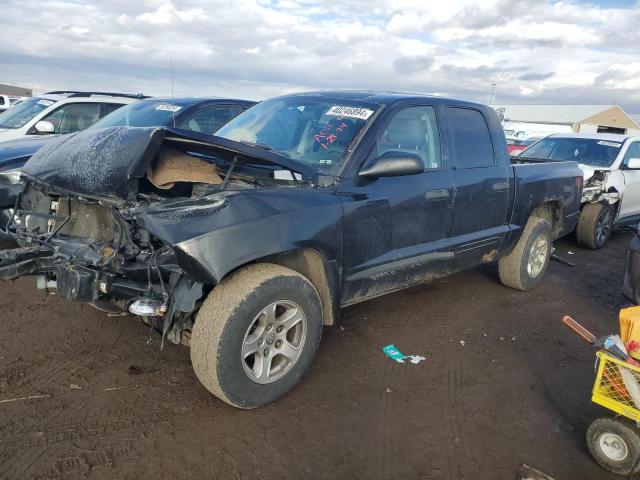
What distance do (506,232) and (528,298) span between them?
3.15 feet

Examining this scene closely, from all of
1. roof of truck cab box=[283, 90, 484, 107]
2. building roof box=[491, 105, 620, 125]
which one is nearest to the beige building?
building roof box=[491, 105, 620, 125]

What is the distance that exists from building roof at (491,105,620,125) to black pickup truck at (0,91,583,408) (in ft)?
154

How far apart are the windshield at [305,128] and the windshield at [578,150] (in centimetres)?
500

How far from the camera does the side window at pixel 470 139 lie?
428 centimetres

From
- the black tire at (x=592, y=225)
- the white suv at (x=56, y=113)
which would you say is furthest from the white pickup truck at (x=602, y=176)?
the white suv at (x=56, y=113)

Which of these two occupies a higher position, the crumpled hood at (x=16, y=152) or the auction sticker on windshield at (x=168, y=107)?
the auction sticker on windshield at (x=168, y=107)

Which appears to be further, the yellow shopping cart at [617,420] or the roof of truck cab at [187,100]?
the roof of truck cab at [187,100]

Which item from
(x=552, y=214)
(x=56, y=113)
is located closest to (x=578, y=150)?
(x=552, y=214)

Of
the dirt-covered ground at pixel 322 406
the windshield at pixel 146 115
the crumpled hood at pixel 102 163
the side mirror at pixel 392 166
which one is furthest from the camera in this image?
the windshield at pixel 146 115

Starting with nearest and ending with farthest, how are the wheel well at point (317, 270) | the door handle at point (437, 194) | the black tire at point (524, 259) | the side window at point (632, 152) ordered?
the wheel well at point (317, 270)
the door handle at point (437, 194)
the black tire at point (524, 259)
the side window at point (632, 152)

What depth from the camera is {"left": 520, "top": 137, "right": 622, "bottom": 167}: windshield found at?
7.84 m

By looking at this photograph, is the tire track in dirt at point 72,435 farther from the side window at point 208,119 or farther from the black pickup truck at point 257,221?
the side window at point 208,119

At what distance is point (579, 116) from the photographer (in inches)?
1902

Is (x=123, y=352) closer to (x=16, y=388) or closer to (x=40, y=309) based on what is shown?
(x=16, y=388)
